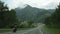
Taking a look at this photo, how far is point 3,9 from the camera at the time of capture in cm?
10269

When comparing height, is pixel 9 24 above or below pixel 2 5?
below

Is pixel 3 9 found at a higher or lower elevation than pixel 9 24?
higher

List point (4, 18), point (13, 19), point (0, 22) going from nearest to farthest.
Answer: point (0, 22) → point (4, 18) → point (13, 19)

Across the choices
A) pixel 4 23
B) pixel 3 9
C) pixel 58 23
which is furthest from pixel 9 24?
pixel 58 23

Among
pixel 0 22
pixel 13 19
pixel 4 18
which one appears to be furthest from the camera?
pixel 13 19

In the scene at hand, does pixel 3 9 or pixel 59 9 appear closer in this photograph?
pixel 3 9

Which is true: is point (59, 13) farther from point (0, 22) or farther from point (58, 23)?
point (0, 22)

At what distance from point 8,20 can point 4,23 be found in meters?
5.14

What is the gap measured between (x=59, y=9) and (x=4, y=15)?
106ft

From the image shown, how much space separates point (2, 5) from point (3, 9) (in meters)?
3.33

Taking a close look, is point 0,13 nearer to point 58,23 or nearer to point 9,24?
point 9,24

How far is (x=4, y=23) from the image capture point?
97.1 meters

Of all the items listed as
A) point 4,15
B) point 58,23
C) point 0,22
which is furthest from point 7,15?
point 58,23

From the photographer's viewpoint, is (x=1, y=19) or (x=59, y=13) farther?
(x=59, y=13)
